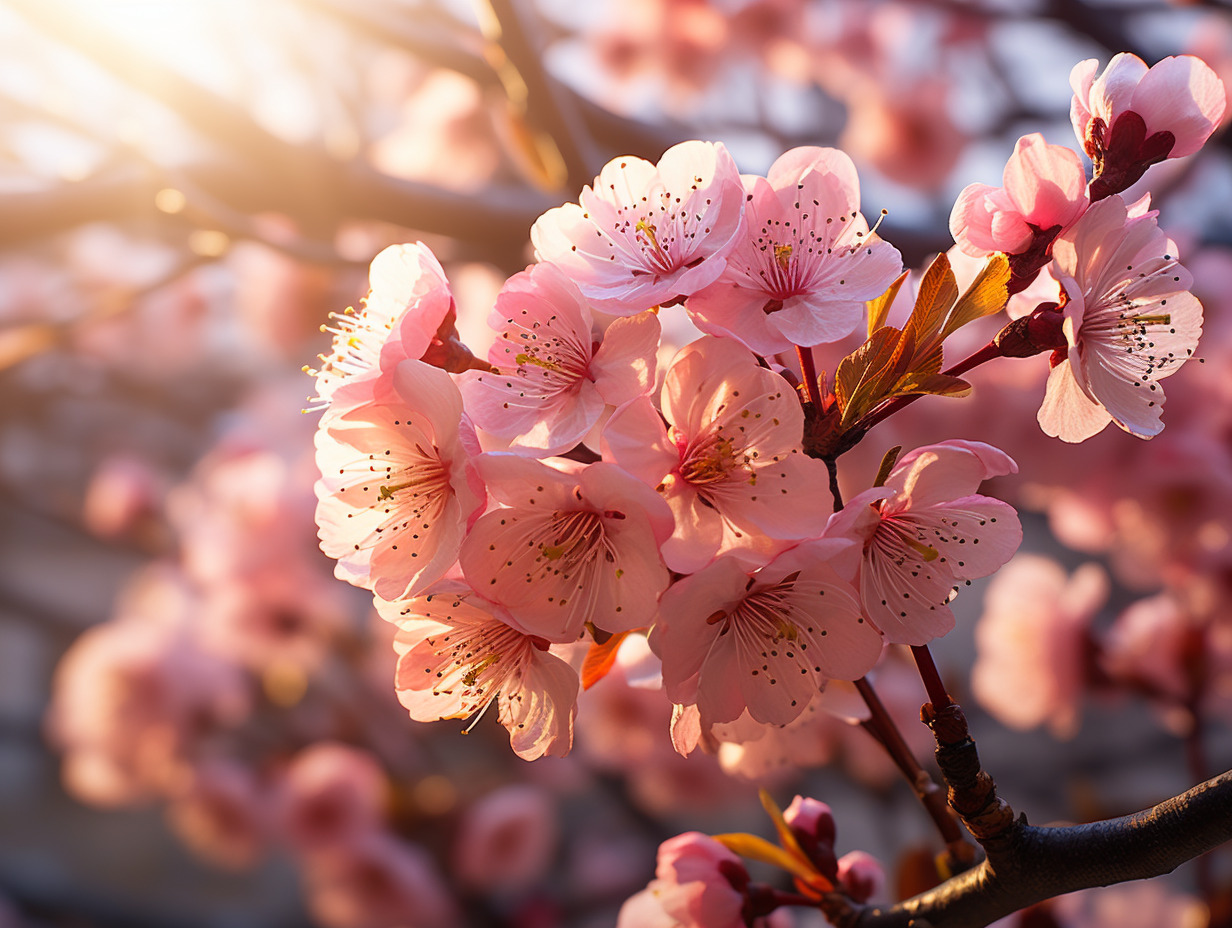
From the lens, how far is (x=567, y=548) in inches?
15.2

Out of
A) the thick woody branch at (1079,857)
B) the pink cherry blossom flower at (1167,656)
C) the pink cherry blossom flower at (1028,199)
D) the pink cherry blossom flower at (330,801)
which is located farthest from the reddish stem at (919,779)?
the pink cherry blossom flower at (330,801)

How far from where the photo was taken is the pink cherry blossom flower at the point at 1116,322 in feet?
1.26

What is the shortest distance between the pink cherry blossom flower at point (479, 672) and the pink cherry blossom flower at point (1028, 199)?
0.95 feet

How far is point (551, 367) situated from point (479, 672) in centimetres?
16

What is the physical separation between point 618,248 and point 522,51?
664 millimetres

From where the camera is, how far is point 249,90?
1771mm

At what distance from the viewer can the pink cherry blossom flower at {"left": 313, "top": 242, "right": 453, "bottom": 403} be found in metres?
0.40

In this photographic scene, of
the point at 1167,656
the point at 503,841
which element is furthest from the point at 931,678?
the point at 503,841

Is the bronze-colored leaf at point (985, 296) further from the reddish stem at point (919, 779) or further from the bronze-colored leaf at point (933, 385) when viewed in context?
the reddish stem at point (919, 779)

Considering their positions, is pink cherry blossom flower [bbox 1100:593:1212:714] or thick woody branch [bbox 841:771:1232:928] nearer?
thick woody branch [bbox 841:771:1232:928]

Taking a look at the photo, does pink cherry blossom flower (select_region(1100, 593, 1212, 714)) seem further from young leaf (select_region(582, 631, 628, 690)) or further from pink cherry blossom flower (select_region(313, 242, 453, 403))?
pink cherry blossom flower (select_region(313, 242, 453, 403))

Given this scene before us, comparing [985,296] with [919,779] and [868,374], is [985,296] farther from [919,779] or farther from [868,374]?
[919,779]

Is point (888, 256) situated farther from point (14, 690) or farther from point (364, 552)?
point (14, 690)

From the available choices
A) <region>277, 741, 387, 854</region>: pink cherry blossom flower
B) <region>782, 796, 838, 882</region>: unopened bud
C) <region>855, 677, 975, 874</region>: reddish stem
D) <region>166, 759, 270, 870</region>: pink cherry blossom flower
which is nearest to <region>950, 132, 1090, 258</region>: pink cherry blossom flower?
<region>855, 677, 975, 874</region>: reddish stem
